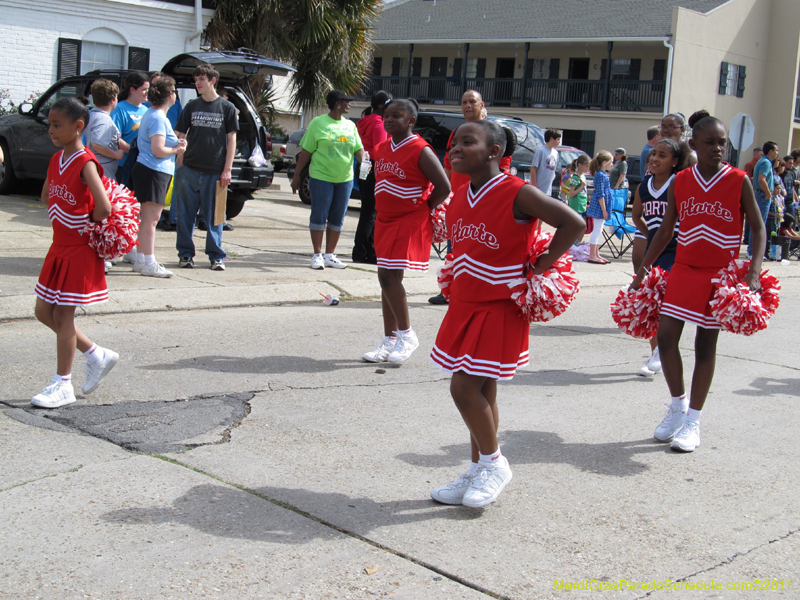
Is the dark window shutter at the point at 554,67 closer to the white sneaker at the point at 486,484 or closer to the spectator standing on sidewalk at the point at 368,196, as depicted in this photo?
the spectator standing on sidewalk at the point at 368,196

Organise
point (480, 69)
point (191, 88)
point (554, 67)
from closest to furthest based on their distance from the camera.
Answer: point (191, 88) < point (554, 67) < point (480, 69)

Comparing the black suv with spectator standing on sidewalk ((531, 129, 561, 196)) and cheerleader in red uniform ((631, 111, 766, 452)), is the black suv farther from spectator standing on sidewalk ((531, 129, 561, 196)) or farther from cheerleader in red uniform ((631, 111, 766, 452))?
cheerleader in red uniform ((631, 111, 766, 452))

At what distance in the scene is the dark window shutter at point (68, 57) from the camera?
57.6 feet

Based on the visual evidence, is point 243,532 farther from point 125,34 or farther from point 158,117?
point 125,34

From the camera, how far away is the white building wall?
17031 millimetres

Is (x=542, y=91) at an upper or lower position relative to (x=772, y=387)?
upper

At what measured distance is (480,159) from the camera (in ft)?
11.7

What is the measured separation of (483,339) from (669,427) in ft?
5.91

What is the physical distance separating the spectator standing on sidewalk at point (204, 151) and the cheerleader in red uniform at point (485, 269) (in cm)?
571

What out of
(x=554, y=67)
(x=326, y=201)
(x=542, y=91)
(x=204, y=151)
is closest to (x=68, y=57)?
(x=204, y=151)

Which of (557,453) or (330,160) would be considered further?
(330,160)

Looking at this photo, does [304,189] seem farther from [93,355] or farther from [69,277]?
[69,277]

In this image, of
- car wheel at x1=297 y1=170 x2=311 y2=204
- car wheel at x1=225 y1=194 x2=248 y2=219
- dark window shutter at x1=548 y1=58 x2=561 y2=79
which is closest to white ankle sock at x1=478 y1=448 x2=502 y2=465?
car wheel at x1=225 y1=194 x2=248 y2=219

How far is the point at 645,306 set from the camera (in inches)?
196
